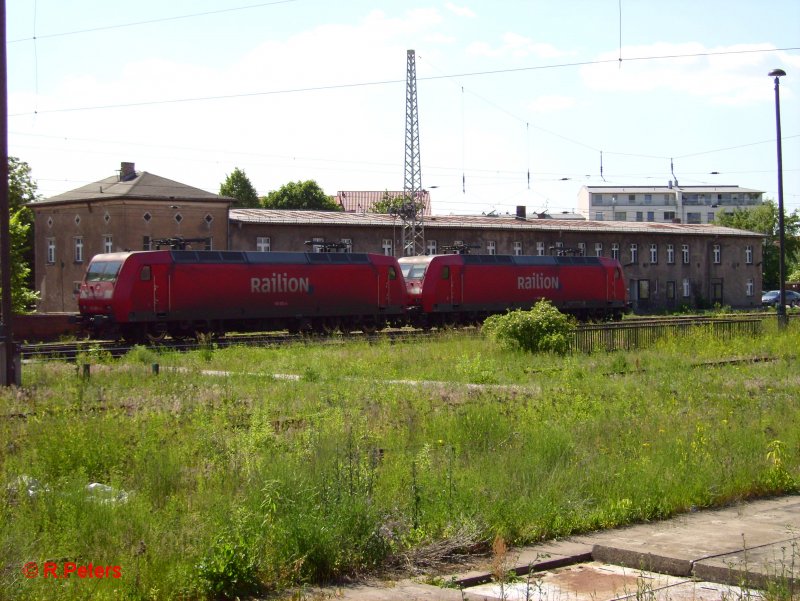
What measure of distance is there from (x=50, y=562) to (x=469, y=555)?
3093 millimetres

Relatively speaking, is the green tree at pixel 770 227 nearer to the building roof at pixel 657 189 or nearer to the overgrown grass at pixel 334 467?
the building roof at pixel 657 189

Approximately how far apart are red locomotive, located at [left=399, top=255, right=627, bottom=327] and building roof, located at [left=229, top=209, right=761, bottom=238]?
12.4m

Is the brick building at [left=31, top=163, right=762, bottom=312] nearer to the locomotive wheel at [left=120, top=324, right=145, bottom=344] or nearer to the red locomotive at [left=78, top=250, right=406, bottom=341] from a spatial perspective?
the red locomotive at [left=78, top=250, right=406, bottom=341]

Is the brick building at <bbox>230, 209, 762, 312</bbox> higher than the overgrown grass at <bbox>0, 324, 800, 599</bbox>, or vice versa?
the brick building at <bbox>230, 209, 762, 312</bbox>

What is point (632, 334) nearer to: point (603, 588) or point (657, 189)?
point (603, 588)

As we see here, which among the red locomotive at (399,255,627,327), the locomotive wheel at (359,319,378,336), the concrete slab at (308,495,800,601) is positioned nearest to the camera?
the concrete slab at (308,495,800,601)

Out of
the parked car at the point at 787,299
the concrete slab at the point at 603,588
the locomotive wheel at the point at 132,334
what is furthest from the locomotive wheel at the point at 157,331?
the parked car at the point at 787,299

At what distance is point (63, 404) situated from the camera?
12734 mm

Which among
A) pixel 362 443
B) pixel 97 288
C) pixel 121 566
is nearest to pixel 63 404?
pixel 362 443

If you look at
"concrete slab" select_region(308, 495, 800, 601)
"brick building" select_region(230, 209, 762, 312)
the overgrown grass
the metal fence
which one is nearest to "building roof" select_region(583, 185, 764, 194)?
"brick building" select_region(230, 209, 762, 312)

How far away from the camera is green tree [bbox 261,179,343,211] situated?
88000mm

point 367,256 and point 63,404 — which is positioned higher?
point 367,256

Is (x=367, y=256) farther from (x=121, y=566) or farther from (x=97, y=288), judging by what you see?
(x=121, y=566)

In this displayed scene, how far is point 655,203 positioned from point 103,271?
115 meters
